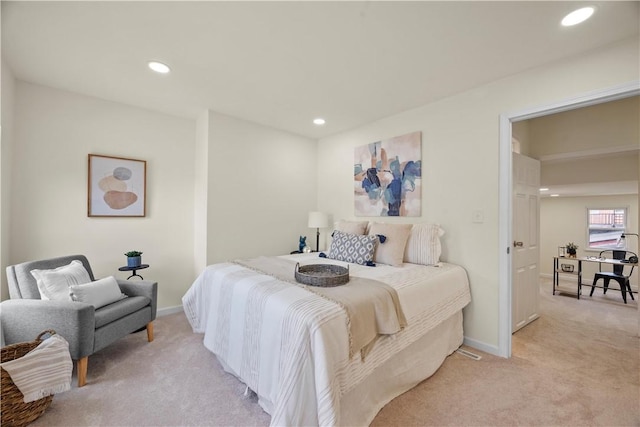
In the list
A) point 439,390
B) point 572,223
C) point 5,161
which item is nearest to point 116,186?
point 5,161

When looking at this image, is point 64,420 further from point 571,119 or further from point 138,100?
point 571,119

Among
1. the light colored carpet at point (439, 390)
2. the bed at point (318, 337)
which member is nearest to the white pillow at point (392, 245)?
the bed at point (318, 337)

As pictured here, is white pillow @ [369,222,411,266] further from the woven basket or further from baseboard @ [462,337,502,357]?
the woven basket

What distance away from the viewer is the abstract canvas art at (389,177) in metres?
3.09

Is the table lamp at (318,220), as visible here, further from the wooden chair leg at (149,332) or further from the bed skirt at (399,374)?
the wooden chair leg at (149,332)

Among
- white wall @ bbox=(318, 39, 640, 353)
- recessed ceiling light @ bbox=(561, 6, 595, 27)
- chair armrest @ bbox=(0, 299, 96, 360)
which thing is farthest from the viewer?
white wall @ bbox=(318, 39, 640, 353)

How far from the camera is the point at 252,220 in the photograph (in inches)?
143

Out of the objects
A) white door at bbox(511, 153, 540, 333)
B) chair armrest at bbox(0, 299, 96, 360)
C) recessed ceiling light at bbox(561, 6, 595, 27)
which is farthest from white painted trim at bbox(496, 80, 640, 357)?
chair armrest at bbox(0, 299, 96, 360)

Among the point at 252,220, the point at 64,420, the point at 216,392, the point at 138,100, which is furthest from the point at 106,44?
the point at 216,392

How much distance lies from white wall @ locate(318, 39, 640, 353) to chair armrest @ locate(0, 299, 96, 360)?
3.18 metres

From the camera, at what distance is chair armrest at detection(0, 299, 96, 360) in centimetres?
189

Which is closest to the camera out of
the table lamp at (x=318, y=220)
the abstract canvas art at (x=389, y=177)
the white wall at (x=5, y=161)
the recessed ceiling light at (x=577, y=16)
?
the recessed ceiling light at (x=577, y=16)

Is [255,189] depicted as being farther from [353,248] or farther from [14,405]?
[14,405]

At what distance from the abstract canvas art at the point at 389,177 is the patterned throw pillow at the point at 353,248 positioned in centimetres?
74
